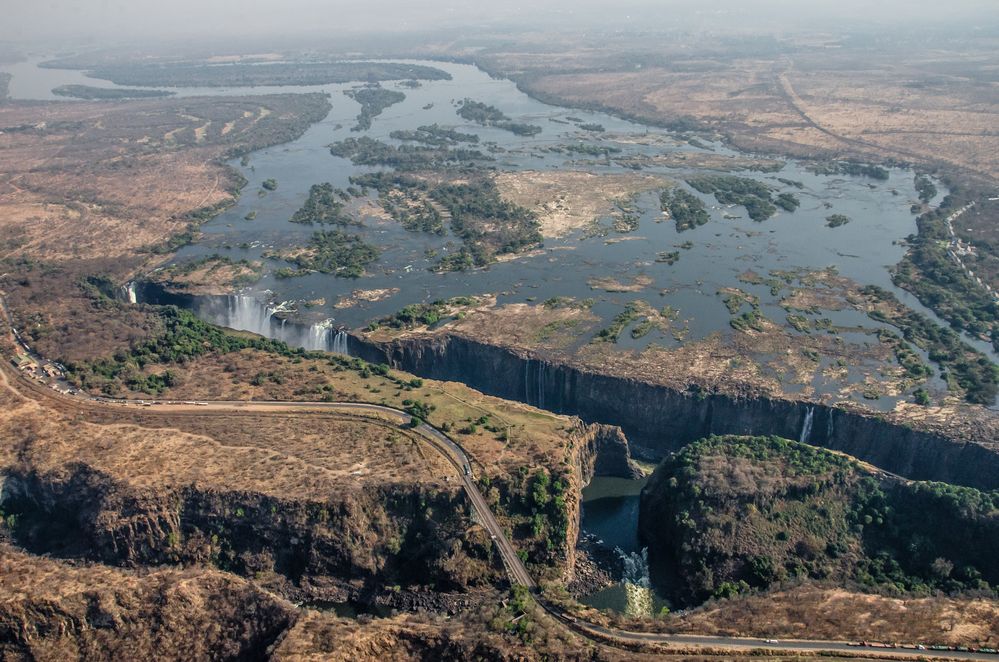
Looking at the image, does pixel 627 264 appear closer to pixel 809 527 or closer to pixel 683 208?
pixel 683 208

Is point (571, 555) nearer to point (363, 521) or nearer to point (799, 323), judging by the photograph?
point (363, 521)

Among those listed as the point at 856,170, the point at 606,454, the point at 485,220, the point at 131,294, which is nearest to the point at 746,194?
the point at 856,170

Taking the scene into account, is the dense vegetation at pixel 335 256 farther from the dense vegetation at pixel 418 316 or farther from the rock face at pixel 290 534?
the rock face at pixel 290 534

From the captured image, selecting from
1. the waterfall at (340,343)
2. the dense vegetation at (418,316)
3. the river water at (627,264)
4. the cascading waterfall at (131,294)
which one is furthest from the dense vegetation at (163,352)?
the cascading waterfall at (131,294)

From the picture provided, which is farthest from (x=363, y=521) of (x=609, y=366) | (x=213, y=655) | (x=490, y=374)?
(x=609, y=366)

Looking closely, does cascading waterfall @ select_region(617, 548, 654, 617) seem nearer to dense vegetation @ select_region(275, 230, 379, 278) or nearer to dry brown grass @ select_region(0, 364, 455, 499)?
dry brown grass @ select_region(0, 364, 455, 499)

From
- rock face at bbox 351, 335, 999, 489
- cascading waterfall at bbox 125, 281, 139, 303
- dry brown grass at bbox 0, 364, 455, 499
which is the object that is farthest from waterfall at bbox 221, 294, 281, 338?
dry brown grass at bbox 0, 364, 455, 499
